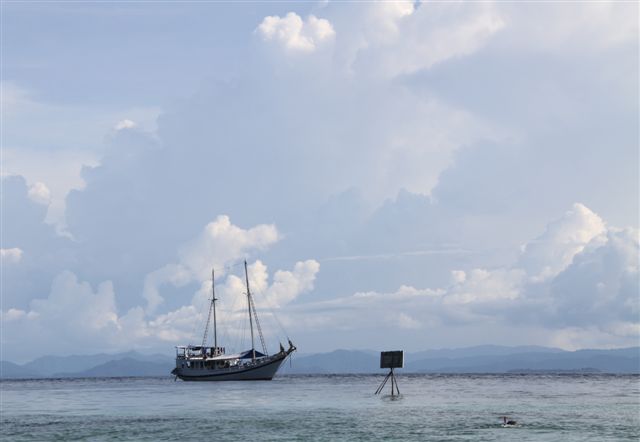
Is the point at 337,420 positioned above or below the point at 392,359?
below

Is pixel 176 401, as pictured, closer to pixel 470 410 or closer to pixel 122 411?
pixel 122 411

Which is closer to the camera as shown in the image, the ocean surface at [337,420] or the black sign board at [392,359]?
the ocean surface at [337,420]

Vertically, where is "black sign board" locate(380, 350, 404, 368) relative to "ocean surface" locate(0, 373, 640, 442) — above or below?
above

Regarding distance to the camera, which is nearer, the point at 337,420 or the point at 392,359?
the point at 337,420

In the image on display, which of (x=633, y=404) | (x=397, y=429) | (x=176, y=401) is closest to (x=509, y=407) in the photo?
(x=633, y=404)

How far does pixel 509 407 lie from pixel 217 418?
3686 centimetres

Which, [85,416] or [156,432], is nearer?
[156,432]

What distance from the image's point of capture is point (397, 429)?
78062mm

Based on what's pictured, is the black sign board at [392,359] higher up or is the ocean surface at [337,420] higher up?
the black sign board at [392,359]

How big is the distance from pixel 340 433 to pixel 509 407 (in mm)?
37902

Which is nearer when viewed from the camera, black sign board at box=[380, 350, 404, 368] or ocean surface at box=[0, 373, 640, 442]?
ocean surface at box=[0, 373, 640, 442]

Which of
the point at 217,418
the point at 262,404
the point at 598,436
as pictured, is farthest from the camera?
the point at 262,404

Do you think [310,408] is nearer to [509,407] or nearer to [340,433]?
[509,407]

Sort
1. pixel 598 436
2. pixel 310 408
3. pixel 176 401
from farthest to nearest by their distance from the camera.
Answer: pixel 176 401 → pixel 310 408 → pixel 598 436
